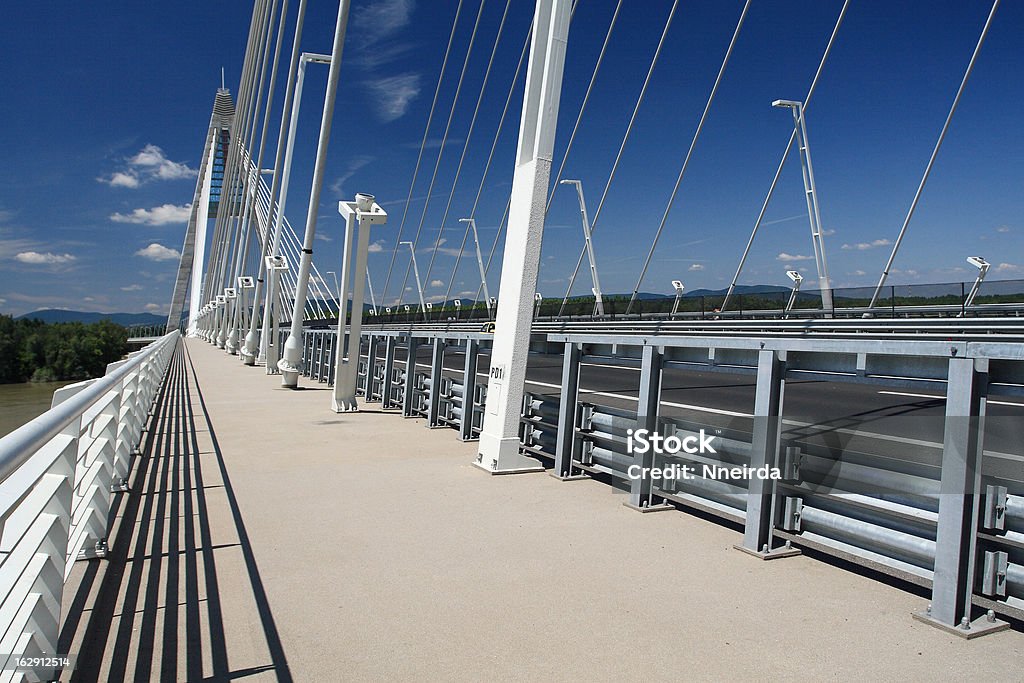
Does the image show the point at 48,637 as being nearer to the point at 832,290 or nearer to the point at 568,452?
the point at 568,452

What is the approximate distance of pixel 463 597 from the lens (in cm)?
363

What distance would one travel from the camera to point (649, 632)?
3.24 metres

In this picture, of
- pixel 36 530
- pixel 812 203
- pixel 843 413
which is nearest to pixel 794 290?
pixel 812 203

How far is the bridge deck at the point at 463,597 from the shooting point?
2928 mm

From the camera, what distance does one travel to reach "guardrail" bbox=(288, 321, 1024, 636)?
3273 mm

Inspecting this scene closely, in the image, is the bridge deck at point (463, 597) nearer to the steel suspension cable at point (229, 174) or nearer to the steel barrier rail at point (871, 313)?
the steel barrier rail at point (871, 313)

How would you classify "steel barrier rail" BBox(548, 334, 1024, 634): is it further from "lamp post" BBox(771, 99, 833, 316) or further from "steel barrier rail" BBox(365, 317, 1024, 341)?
"lamp post" BBox(771, 99, 833, 316)

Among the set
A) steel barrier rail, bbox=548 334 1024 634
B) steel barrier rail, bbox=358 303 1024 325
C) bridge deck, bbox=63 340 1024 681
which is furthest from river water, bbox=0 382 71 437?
steel barrier rail, bbox=358 303 1024 325

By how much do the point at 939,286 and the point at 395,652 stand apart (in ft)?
69.5

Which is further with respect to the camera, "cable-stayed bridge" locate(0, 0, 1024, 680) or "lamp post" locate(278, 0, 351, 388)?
"lamp post" locate(278, 0, 351, 388)

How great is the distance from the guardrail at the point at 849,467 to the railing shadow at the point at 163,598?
2839 millimetres

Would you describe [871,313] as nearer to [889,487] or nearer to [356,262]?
[356,262]

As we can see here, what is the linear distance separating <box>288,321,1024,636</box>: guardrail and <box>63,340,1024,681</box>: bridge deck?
182mm

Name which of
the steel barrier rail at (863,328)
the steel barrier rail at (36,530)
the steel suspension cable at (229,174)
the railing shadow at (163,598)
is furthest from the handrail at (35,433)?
the steel suspension cable at (229,174)
